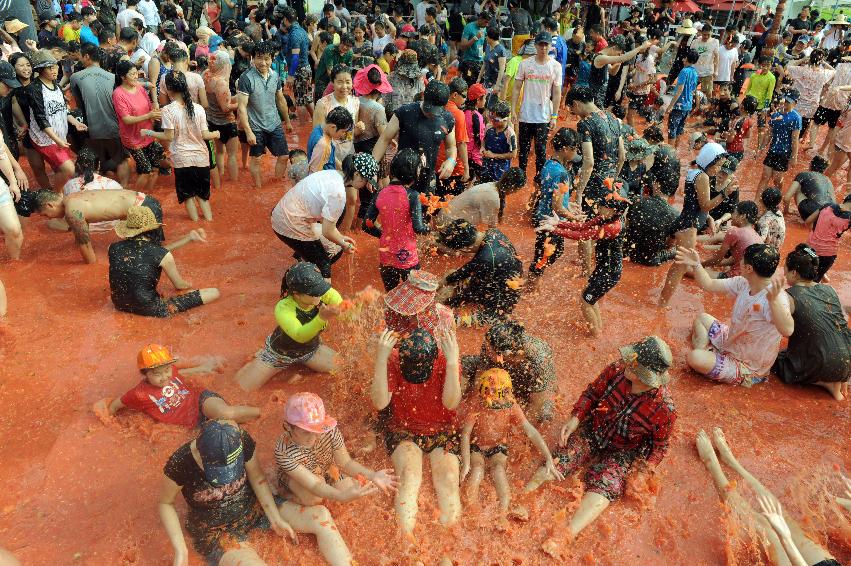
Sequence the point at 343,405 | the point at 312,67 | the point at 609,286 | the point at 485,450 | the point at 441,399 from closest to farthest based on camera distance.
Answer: the point at 441,399, the point at 485,450, the point at 343,405, the point at 609,286, the point at 312,67

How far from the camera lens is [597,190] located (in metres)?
6.95

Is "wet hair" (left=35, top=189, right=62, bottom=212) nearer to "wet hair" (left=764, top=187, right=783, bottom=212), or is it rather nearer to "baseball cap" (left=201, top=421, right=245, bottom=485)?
"baseball cap" (left=201, top=421, right=245, bottom=485)

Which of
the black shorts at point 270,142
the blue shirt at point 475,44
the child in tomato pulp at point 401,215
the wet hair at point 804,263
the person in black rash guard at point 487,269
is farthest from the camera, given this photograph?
the blue shirt at point 475,44

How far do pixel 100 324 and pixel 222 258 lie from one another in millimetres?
1562

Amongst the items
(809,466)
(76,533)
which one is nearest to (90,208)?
(76,533)

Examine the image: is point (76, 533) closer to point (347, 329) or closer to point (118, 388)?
point (118, 388)

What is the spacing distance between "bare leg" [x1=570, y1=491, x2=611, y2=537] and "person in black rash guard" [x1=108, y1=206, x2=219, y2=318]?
3.89 metres

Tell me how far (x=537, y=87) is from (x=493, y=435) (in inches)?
206

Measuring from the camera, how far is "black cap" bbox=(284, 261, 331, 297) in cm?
415

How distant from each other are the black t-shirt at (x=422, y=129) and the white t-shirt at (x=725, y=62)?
30.4 ft

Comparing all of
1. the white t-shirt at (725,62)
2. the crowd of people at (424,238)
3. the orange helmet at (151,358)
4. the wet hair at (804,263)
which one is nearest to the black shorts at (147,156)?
the crowd of people at (424,238)

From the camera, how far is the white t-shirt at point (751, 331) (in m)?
4.67

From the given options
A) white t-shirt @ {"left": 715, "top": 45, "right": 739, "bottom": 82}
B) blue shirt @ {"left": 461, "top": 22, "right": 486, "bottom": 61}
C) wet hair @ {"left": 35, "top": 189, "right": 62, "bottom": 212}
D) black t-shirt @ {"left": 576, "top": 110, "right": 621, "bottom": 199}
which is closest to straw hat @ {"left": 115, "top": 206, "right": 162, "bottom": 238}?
wet hair @ {"left": 35, "top": 189, "right": 62, "bottom": 212}

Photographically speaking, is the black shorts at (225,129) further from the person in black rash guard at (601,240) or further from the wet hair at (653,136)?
the wet hair at (653,136)
